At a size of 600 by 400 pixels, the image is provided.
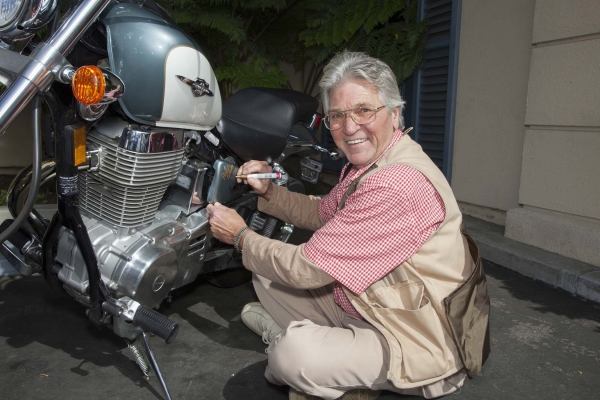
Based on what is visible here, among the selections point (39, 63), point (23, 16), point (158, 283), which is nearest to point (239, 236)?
point (158, 283)

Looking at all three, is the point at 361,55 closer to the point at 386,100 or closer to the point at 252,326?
the point at 386,100

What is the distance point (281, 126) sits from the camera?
2580mm

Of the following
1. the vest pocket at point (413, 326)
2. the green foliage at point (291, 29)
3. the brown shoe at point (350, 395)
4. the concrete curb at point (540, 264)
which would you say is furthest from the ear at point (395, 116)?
the green foliage at point (291, 29)

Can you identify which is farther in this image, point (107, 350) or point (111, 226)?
point (107, 350)

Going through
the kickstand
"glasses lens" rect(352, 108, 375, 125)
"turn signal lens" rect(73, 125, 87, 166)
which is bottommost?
the kickstand

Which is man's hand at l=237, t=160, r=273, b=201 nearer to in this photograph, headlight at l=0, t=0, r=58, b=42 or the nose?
the nose

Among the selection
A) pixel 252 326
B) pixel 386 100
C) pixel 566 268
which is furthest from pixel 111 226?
pixel 566 268

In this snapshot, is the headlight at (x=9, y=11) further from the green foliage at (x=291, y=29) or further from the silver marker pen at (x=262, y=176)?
the green foliage at (x=291, y=29)

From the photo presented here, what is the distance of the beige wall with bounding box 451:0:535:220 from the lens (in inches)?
150

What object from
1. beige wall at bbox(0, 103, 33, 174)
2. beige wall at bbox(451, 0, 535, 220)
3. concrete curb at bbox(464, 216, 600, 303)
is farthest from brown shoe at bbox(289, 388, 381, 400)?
beige wall at bbox(0, 103, 33, 174)

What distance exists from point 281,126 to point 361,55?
0.64 m

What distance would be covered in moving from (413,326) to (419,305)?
0.24 feet

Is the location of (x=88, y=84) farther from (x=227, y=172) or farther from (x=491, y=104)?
(x=491, y=104)

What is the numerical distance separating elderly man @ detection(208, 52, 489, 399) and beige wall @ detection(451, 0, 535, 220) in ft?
6.92
